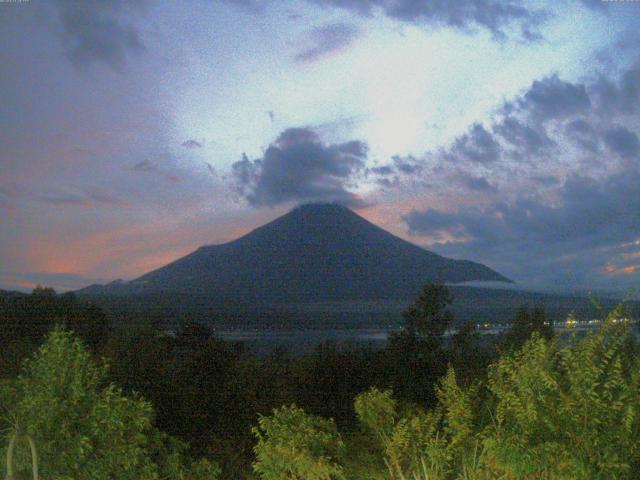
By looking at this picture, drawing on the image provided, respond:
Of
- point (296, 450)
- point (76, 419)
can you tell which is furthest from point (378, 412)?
point (76, 419)

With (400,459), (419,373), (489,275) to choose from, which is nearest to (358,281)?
(489,275)

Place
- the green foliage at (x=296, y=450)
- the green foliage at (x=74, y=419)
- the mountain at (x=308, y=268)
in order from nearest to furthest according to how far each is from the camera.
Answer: the green foliage at (x=74, y=419), the green foliage at (x=296, y=450), the mountain at (x=308, y=268)

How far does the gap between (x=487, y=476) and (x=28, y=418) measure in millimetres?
2778

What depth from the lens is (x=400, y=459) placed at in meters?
5.04

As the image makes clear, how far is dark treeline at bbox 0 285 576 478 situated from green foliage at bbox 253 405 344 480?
1.27m

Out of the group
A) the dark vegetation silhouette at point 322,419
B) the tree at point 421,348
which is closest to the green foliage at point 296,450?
the dark vegetation silhouette at point 322,419

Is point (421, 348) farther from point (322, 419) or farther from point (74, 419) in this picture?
point (74, 419)

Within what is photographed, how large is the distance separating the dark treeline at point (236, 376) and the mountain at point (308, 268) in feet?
137

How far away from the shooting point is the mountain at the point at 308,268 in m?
→ 58.6

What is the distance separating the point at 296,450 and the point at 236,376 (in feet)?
10.4

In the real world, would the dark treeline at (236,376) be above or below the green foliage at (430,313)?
below

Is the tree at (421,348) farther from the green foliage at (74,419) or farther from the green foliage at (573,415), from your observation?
the green foliage at (74,419)

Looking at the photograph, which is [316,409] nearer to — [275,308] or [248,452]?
[248,452]

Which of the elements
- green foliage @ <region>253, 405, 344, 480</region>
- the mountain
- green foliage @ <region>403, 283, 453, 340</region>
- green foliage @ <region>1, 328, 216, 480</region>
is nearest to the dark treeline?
green foliage @ <region>1, 328, 216, 480</region>
